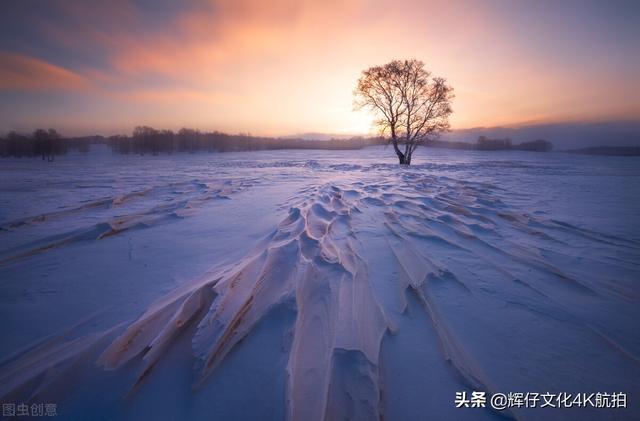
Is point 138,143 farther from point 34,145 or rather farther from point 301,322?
point 301,322

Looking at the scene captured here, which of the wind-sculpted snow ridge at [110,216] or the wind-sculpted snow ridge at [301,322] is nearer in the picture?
the wind-sculpted snow ridge at [301,322]

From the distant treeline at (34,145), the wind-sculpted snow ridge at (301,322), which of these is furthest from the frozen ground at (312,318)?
the distant treeline at (34,145)

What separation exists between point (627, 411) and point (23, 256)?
17.0 ft

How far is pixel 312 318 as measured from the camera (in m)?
1.82

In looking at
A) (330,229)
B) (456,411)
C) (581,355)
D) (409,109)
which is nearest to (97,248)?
(330,229)

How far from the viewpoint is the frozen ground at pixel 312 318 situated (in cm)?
129

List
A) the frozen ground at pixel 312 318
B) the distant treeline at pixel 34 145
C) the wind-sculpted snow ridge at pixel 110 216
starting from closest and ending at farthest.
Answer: the frozen ground at pixel 312 318 → the wind-sculpted snow ridge at pixel 110 216 → the distant treeline at pixel 34 145

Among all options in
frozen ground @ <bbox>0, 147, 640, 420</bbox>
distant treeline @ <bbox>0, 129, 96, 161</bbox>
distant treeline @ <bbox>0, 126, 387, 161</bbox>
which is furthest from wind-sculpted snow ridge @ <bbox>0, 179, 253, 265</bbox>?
distant treeline @ <bbox>0, 129, 96, 161</bbox>

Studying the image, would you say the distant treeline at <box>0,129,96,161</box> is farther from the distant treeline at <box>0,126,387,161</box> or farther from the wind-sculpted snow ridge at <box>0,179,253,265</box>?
the wind-sculpted snow ridge at <box>0,179,253,265</box>

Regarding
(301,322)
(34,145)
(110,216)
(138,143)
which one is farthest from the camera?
(138,143)

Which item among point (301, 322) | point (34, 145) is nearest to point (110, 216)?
point (301, 322)

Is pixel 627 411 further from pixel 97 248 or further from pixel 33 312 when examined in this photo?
pixel 97 248

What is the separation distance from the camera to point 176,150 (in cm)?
5706

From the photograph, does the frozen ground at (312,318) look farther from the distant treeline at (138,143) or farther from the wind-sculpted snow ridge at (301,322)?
the distant treeline at (138,143)
